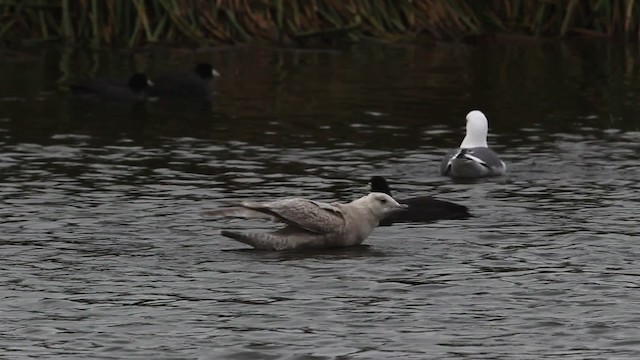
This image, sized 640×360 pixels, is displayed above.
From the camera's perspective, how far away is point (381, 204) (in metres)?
15.7

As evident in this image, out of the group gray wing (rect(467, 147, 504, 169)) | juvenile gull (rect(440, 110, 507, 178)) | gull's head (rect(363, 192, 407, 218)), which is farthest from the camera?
gray wing (rect(467, 147, 504, 169))

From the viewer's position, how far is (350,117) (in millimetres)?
25406

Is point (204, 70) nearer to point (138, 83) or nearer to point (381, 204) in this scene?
point (138, 83)

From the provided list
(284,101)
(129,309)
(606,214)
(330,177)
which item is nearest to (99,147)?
(330,177)

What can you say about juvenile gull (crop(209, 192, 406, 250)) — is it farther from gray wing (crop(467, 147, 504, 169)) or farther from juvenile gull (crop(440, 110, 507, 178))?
gray wing (crop(467, 147, 504, 169))

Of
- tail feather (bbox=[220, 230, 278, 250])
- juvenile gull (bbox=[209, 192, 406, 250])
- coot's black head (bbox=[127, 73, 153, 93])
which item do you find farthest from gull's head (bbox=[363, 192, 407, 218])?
coot's black head (bbox=[127, 73, 153, 93])

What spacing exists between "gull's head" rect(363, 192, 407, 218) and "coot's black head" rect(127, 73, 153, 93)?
38.3 feet

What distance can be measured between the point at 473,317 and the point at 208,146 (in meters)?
10.1

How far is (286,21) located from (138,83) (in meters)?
7.76

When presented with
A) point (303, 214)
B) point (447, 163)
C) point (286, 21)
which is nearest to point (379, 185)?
point (303, 214)

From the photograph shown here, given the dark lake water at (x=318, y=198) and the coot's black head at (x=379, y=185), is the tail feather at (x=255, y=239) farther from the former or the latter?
the coot's black head at (x=379, y=185)

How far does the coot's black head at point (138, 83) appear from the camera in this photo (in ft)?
88.5

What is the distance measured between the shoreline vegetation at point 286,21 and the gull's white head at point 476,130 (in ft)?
42.4

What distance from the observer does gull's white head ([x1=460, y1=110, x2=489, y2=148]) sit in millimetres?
20719
